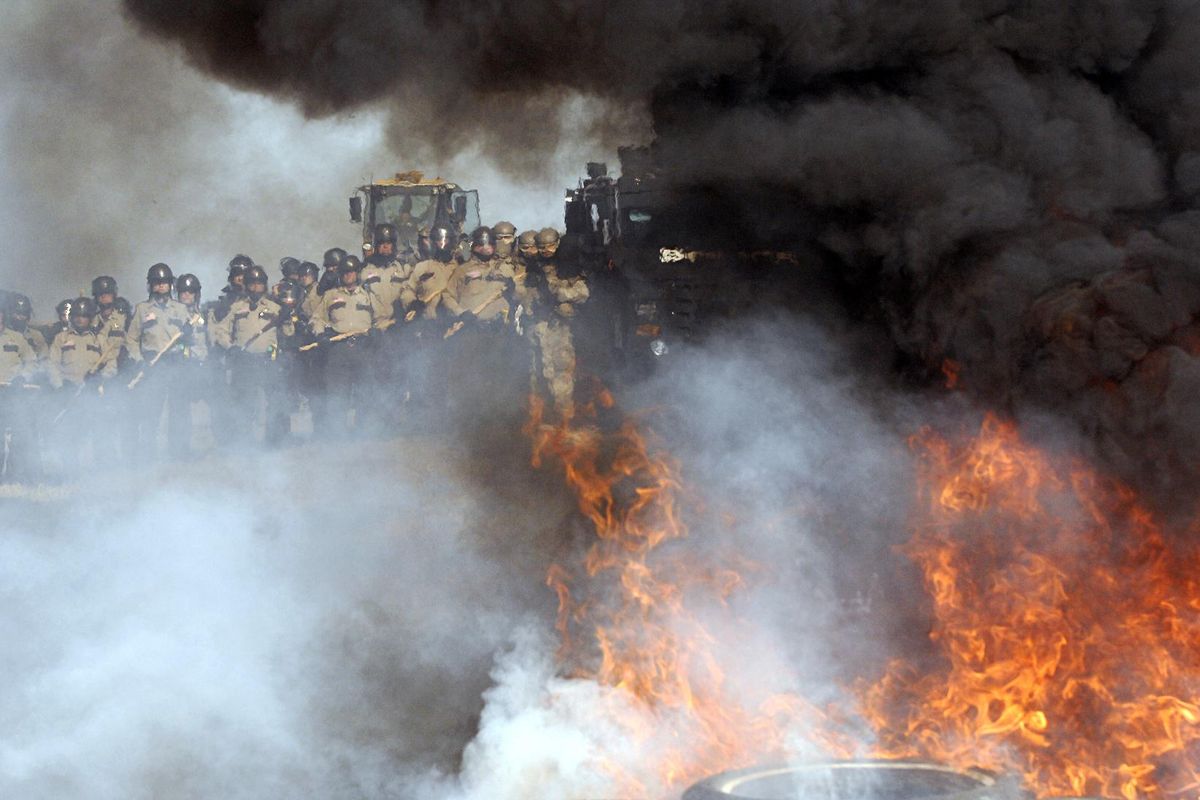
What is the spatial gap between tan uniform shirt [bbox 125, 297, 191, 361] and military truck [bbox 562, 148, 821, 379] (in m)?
3.94

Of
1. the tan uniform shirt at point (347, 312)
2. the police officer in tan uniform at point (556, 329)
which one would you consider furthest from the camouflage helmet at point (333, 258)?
the police officer in tan uniform at point (556, 329)

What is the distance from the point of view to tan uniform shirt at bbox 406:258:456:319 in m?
13.9

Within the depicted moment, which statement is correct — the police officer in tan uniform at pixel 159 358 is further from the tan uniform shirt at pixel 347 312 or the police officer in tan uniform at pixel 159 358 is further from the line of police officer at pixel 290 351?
A: the tan uniform shirt at pixel 347 312

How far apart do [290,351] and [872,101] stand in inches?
236

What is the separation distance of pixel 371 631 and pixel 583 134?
12.5 ft

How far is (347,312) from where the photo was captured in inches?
532

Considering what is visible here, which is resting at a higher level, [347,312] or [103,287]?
[103,287]

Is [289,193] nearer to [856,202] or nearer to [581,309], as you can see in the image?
[581,309]

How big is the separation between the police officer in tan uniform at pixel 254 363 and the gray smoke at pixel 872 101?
3.03m

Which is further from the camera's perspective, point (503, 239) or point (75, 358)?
point (503, 239)

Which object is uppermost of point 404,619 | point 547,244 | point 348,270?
point 547,244

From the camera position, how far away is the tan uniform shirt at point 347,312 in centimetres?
1344

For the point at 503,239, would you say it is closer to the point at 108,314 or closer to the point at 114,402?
the point at 108,314

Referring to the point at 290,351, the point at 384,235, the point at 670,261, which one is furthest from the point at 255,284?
the point at 670,261
